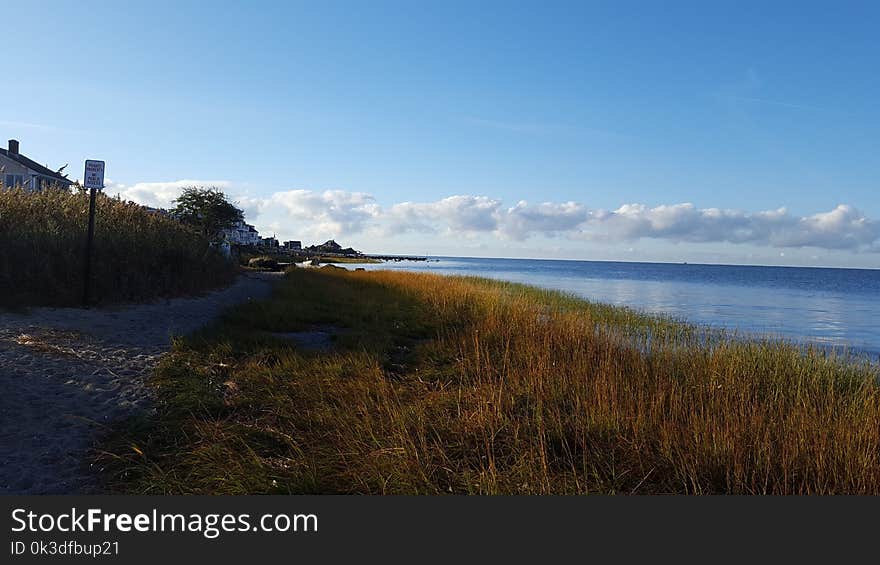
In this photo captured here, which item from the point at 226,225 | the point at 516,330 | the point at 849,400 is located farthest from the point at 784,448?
the point at 226,225

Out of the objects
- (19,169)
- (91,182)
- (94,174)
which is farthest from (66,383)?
(19,169)

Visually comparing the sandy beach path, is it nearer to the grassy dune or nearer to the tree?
the grassy dune

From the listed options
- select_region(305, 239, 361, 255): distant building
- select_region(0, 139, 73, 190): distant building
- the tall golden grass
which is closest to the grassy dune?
the tall golden grass

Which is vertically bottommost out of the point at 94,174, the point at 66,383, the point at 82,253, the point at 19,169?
the point at 66,383

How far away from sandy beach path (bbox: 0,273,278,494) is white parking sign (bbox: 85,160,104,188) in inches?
101

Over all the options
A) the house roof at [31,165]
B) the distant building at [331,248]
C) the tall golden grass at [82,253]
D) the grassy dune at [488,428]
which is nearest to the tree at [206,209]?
the house roof at [31,165]

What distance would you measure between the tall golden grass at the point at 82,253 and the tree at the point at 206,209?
1571 inches

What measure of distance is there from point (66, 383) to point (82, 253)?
8017 millimetres

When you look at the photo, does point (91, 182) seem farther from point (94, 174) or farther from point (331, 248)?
point (331, 248)

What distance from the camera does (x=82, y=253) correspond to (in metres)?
12.6

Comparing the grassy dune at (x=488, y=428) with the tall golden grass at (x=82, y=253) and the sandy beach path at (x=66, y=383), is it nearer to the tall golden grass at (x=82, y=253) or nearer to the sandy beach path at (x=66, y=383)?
the sandy beach path at (x=66, y=383)

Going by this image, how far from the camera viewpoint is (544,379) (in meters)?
6.23

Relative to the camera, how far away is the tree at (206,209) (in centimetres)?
5575

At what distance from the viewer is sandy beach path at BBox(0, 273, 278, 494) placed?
3.93 metres
